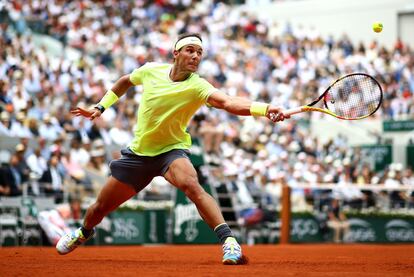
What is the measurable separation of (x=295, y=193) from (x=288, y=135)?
4.63 m

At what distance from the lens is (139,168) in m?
9.48

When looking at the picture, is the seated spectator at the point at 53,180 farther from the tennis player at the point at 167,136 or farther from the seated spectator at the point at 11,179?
the tennis player at the point at 167,136

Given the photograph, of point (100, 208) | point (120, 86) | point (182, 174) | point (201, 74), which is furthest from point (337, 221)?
point (182, 174)

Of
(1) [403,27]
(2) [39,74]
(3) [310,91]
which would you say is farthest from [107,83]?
(1) [403,27]

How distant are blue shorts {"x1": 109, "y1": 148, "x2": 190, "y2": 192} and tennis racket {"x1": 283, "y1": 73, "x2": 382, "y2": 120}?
1561 millimetres

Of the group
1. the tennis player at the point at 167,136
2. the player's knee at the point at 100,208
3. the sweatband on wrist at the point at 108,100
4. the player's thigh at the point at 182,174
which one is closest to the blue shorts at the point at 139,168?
the tennis player at the point at 167,136

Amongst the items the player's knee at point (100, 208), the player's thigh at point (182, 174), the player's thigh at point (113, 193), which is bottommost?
the player's knee at point (100, 208)

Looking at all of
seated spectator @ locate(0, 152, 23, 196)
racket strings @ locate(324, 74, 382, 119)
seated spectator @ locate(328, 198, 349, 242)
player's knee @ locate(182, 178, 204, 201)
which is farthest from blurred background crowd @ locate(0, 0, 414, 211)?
racket strings @ locate(324, 74, 382, 119)

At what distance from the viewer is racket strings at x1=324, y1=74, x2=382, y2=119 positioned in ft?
30.3

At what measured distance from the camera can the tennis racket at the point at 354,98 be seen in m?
9.13

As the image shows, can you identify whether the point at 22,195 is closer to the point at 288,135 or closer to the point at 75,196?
the point at 75,196

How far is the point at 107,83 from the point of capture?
23234mm

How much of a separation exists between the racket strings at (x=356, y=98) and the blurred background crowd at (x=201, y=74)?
824 cm

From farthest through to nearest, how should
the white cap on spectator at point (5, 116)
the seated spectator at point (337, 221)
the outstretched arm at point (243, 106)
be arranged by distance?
1. the seated spectator at point (337, 221)
2. the white cap on spectator at point (5, 116)
3. the outstretched arm at point (243, 106)
